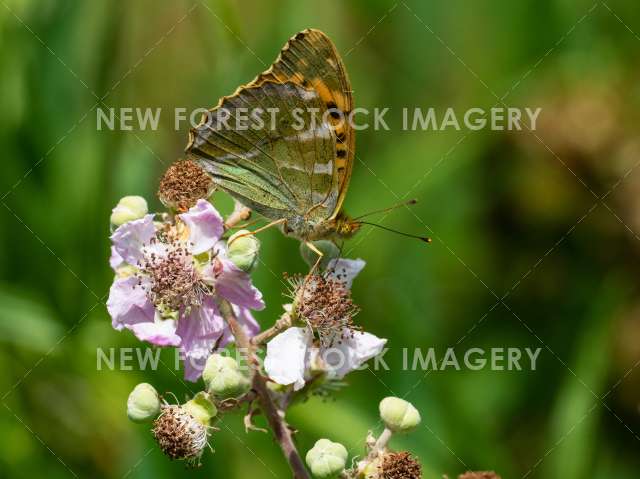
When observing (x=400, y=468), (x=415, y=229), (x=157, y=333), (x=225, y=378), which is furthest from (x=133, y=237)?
(x=415, y=229)

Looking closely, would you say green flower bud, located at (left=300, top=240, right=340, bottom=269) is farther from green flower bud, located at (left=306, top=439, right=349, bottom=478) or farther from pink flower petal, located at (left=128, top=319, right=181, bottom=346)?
green flower bud, located at (left=306, top=439, right=349, bottom=478)

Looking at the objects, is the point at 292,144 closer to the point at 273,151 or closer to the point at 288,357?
the point at 273,151

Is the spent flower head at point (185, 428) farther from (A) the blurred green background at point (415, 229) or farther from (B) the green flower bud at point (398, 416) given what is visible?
(A) the blurred green background at point (415, 229)

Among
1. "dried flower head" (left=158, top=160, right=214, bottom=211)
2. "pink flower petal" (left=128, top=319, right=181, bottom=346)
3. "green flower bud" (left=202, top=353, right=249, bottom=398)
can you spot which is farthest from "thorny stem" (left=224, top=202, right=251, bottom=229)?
"green flower bud" (left=202, top=353, right=249, bottom=398)

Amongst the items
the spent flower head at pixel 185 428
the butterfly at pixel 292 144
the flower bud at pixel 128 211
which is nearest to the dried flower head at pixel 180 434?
→ the spent flower head at pixel 185 428

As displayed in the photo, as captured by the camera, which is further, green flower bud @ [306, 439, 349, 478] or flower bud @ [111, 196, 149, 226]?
flower bud @ [111, 196, 149, 226]

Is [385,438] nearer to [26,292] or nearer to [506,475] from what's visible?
[506,475]
